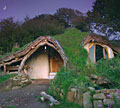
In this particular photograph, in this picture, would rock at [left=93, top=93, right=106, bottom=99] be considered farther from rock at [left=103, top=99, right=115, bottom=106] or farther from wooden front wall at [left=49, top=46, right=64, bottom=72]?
wooden front wall at [left=49, top=46, right=64, bottom=72]

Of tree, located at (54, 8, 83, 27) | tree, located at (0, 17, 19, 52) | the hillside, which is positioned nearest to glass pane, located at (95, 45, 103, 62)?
the hillside

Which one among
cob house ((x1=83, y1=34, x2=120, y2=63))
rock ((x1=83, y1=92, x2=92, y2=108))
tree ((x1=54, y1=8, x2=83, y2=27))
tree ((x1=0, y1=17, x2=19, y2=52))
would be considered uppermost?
tree ((x1=54, y1=8, x2=83, y2=27))

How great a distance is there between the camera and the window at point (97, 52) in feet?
39.4

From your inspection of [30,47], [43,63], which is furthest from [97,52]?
[30,47]

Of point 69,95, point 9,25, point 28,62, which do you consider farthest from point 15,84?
point 9,25

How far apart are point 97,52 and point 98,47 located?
1.57ft

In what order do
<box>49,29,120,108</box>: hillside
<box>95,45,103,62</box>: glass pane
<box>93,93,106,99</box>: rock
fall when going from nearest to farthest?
<box>93,93,106,99</box>: rock → <box>49,29,120,108</box>: hillside → <box>95,45,103,62</box>: glass pane

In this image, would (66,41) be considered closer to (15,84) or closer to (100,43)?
(100,43)

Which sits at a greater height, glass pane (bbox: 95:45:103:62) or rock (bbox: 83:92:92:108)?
glass pane (bbox: 95:45:103:62)

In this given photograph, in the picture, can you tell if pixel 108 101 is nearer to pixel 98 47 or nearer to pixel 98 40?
pixel 98 40

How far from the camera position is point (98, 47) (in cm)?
1234

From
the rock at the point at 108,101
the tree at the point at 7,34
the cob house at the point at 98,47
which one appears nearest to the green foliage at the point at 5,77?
the cob house at the point at 98,47

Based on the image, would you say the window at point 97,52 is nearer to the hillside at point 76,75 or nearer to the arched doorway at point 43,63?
the hillside at point 76,75

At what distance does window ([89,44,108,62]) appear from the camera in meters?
12.0
